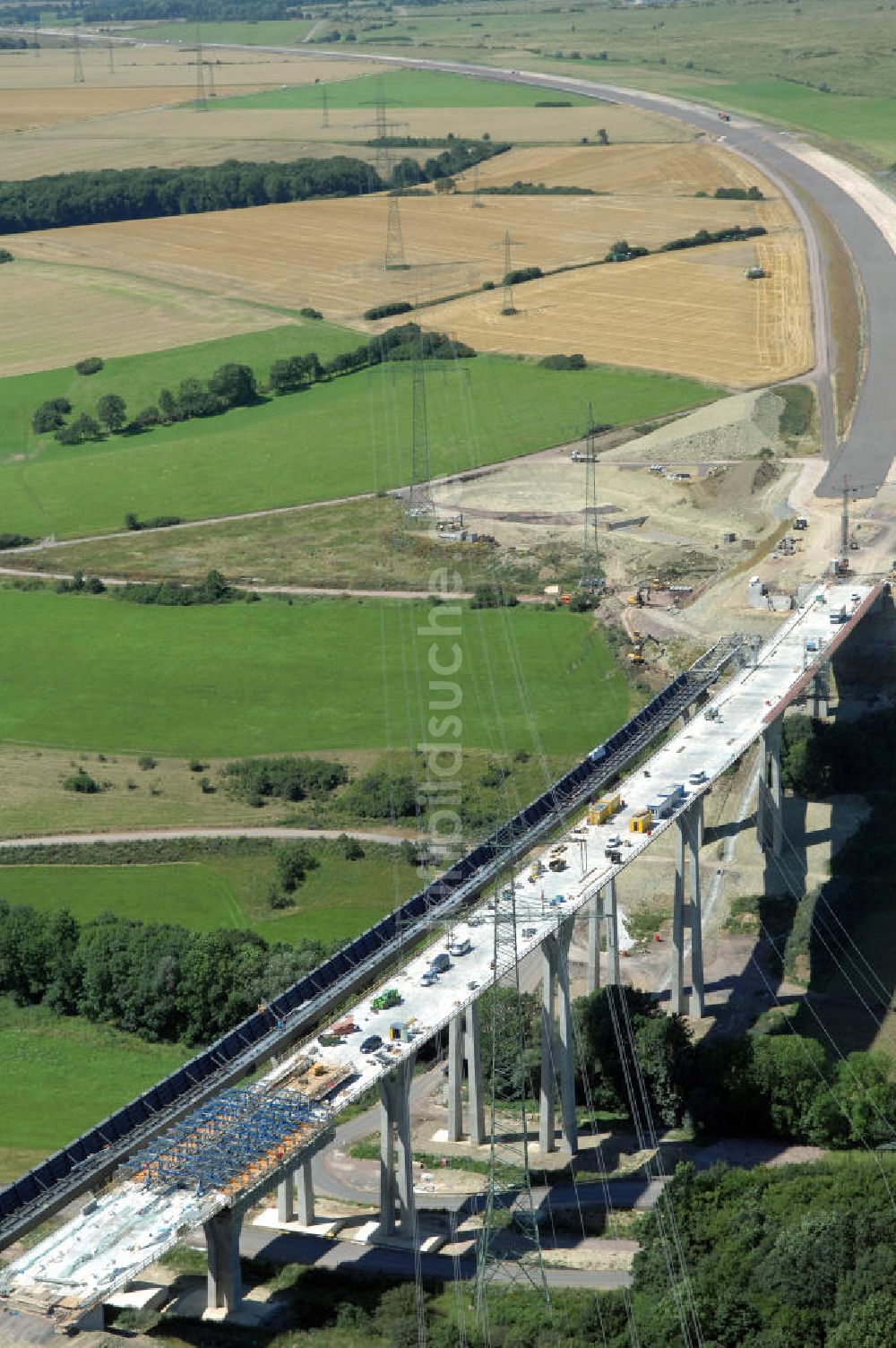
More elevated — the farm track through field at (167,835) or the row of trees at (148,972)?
the row of trees at (148,972)

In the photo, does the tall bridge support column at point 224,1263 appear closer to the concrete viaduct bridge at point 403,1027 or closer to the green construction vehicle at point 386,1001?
the concrete viaduct bridge at point 403,1027

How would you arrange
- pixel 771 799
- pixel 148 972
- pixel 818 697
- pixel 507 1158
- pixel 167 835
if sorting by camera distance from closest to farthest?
1. pixel 507 1158
2. pixel 148 972
3. pixel 771 799
4. pixel 167 835
5. pixel 818 697

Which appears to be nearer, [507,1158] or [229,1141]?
[229,1141]

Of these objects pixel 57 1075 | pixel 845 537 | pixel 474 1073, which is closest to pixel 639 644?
pixel 845 537

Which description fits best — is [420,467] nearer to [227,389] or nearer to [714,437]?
[714,437]

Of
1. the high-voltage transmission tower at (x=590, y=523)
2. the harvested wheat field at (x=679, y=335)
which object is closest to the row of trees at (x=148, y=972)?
the high-voltage transmission tower at (x=590, y=523)

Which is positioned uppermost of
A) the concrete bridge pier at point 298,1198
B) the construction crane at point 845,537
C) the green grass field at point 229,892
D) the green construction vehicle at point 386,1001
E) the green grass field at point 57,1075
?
the construction crane at point 845,537

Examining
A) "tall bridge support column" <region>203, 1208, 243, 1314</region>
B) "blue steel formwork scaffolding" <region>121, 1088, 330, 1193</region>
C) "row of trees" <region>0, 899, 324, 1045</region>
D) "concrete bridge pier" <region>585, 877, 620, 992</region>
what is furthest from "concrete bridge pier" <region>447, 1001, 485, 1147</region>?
"tall bridge support column" <region>203, 1208, 243, 1314</region>
